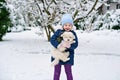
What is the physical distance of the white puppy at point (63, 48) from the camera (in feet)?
23.6

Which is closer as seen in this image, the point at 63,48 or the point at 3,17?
the point at 63,48

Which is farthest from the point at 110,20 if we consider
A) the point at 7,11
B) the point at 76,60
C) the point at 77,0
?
the point at 76,60

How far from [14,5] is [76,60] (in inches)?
310

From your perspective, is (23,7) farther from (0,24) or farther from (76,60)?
(76,60)

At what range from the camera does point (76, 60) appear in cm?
1236

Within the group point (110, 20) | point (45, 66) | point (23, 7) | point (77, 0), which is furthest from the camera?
point (110, 20)

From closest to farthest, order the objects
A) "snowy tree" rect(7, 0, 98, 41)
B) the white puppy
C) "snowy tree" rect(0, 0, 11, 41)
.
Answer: the white puppy
"snowy tree" rect(7, 0, 98, 41)
"snowy tree" rect(0, 0, 11, 41)

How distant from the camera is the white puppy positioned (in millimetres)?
7180

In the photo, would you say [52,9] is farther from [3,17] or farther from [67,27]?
[67,27]

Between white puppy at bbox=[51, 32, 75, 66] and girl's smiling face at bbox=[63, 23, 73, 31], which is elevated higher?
girl's smiling face at bbox=[63, 23, 73, 31]

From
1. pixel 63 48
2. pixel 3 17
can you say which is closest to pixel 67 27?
pixel 63 48

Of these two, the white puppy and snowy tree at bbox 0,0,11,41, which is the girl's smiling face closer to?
the white puppy

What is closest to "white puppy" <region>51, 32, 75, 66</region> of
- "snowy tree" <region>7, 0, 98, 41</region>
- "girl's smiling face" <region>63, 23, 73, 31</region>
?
"girl's smiling face" <region>63, 23, 73, 31</region>

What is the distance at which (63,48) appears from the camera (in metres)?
7.20
